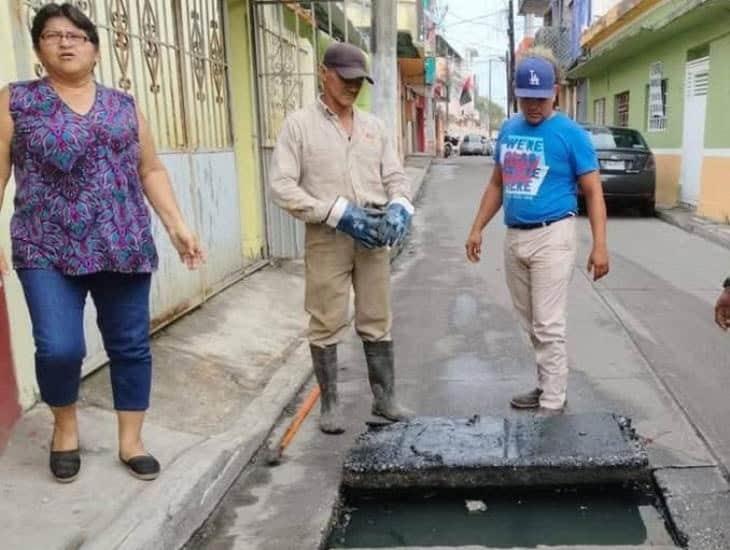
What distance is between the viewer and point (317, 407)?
4453mm

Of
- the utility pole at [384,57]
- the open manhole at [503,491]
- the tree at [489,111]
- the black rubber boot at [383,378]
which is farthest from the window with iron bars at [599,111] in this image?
the tree at [489,111]

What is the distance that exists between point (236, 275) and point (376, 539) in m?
4.13

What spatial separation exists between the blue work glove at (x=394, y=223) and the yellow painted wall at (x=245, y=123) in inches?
149

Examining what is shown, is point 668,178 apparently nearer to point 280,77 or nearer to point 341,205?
point 280,77

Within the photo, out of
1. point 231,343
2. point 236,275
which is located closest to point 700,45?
point 236,275

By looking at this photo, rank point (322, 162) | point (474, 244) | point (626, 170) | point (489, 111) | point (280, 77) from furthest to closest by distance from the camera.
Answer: point (489, 111), point (626, 170), point (280, 77), point (474, 244), point (322, 162)

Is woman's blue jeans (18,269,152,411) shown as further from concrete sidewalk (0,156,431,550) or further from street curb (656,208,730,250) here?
street curb (656,208,730,250)

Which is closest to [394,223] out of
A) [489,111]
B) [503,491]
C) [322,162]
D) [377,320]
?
[322,162]

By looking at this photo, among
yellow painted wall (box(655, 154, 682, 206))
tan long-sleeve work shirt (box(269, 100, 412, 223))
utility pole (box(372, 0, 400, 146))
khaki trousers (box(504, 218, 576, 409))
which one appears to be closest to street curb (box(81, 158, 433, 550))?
tan long-sleeve work shirt (box(269, 100, 412, 223))

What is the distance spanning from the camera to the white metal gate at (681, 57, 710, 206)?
42.2ft

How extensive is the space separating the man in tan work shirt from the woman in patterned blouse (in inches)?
30.8

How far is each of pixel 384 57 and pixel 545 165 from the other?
486cm

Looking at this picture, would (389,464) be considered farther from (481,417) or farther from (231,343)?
(231,343)

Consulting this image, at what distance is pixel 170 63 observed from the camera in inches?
226
